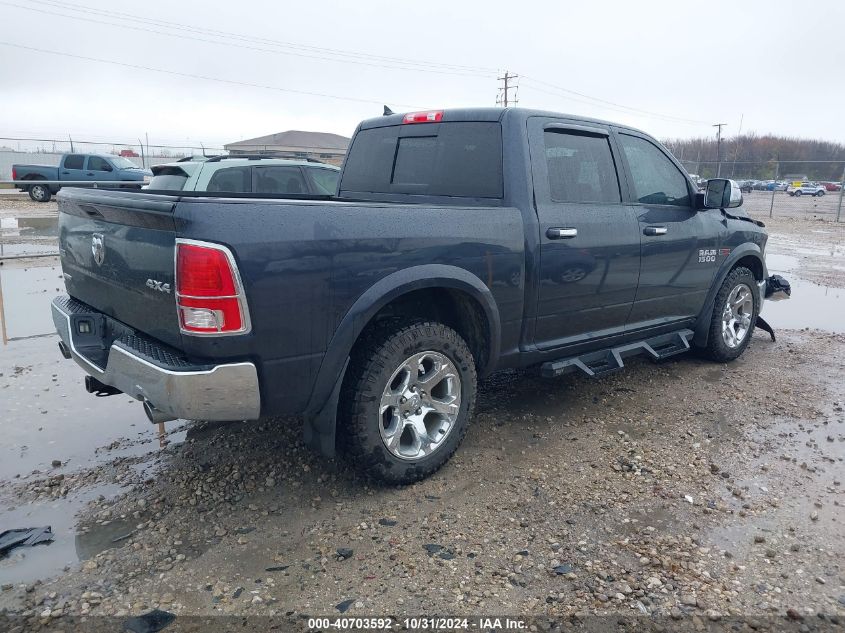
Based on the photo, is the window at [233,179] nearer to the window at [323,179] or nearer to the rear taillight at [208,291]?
the window at [323,179]

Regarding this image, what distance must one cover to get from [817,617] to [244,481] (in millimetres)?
2729

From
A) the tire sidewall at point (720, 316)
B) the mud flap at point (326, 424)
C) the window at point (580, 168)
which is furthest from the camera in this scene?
the tire sidewall at point (720, 316)

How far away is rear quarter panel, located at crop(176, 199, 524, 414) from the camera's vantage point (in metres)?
2.68

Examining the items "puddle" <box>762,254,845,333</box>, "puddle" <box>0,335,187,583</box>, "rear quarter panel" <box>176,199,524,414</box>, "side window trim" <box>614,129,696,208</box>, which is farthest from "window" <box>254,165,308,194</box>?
"puddle" <box>762,254,845,333</box>

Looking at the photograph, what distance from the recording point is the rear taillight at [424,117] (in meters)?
4.27

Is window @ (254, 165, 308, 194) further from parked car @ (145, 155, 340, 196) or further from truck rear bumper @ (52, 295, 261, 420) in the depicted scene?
truck rear bumper @ (52, 295, 261, 420)

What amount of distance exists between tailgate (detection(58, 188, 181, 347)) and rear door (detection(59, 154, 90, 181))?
69.3 feet

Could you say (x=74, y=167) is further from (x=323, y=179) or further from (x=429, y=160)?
(x=429, y=160)

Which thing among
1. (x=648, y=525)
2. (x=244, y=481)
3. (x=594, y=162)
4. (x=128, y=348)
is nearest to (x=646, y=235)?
(x=594, y=162)

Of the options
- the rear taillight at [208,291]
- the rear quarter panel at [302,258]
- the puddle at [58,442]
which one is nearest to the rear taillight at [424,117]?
the rear quarter panel at [302,258]

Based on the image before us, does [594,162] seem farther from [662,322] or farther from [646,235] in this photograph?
[662,322]

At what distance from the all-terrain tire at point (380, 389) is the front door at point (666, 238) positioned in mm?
1903

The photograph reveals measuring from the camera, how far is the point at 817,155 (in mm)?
65812

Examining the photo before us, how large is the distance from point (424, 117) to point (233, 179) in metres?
5.02
